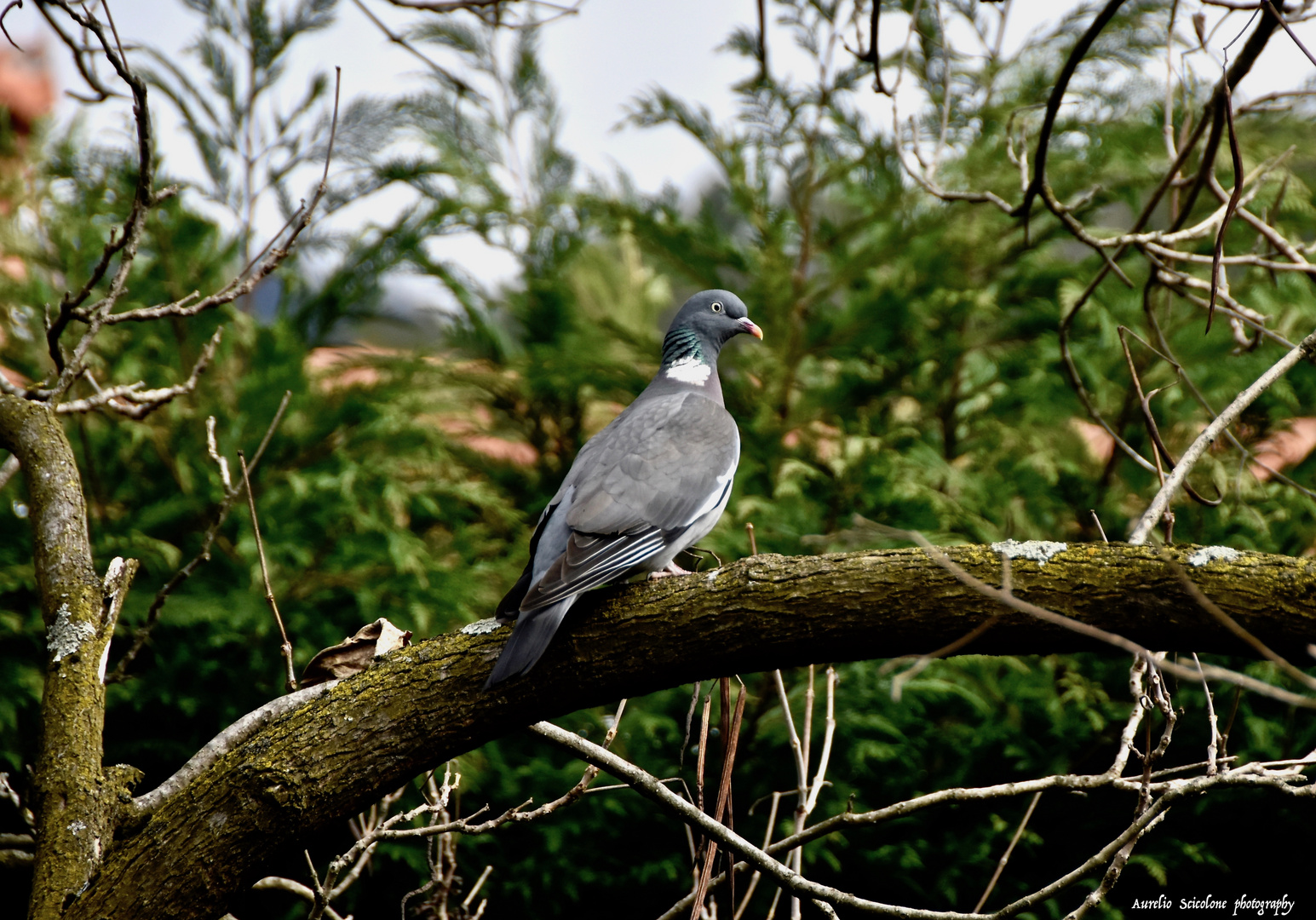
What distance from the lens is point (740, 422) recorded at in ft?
15.3

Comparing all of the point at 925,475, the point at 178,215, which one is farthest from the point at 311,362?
the point at 925,475

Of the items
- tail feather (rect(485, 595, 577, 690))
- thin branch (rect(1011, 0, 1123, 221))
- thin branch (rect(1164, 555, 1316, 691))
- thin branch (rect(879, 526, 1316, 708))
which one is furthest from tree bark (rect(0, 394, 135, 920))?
thin branch (rect(1011, 0, 1123, 221))

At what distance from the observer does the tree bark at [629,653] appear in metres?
1.87

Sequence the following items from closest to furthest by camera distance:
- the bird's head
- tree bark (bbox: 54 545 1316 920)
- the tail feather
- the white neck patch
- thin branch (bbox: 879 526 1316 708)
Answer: thin branch (bbox: 879 526 1316 708)
tree bark (bbox: 54 545 1316 920)
the tail feather
the white neck patch
the bird's head

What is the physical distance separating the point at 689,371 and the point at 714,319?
271mm

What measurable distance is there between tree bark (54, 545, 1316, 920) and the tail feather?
0.07 meters

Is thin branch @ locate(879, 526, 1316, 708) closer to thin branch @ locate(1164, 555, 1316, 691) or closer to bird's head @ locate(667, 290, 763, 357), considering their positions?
thin branch @ locate(1164, 555, 1316, 691)

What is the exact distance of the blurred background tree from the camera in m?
3.84

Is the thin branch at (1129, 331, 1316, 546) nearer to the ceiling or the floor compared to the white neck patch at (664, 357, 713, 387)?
Answer: nearer to the floor

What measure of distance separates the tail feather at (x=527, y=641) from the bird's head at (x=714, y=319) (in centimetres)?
183

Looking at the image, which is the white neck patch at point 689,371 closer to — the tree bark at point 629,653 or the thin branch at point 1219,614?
the tree bark at point 629,653

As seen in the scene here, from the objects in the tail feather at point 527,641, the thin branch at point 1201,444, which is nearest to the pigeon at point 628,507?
the tail feather at point 527,641

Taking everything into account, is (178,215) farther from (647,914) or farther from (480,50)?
(647,914)

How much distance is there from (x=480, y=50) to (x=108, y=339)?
2.55 meters
